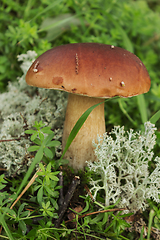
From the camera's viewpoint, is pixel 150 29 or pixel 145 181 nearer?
pixel 145 181

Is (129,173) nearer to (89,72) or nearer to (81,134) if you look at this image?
(81,134)

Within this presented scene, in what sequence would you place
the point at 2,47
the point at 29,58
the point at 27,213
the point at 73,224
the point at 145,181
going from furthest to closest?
the point at 2,47 < the point at 29,58 < the point at 145,181 < the point at 73,224 < the point at 27,213

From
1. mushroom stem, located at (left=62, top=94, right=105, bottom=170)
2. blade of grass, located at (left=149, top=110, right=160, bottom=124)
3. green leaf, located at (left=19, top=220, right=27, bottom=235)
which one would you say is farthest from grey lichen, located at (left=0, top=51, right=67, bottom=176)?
blade of grass, located at (left=149, top=110, right=160, bottom=124)

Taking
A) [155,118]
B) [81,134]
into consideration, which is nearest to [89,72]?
[81,134]

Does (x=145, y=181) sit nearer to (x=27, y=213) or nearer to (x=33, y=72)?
(x=27, y=213)

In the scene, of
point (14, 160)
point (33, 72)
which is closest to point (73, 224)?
point (14, 160)

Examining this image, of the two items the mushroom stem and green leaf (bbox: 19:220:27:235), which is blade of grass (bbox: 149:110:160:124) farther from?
green leaf (bbox: 19:220:27:235)

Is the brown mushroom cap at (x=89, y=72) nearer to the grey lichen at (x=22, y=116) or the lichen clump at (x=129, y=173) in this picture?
the lichen clump at (x=129, y=173)
